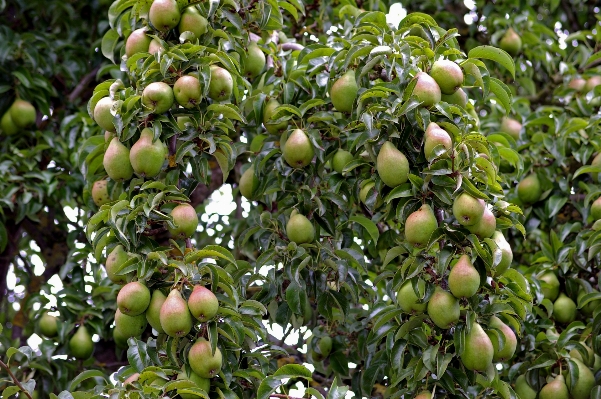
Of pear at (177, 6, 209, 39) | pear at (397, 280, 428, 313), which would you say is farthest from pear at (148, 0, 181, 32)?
pear at (397, 280, 428, 313)

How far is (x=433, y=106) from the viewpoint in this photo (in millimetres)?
2324

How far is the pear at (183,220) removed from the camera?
92.0 inches

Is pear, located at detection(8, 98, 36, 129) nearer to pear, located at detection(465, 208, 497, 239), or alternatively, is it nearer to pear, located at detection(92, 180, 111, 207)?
pear, located at detection(92, 180, 111, 207)

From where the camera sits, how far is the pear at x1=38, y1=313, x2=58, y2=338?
3.26 m

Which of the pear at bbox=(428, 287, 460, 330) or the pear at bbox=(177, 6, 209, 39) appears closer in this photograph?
the pear at bbox=(428, 287, 460, 330)

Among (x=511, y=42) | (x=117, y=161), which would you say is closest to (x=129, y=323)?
(x=117, y=161)

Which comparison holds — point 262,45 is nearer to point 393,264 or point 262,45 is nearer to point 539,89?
point 393,264

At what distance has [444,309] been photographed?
86.3 inches

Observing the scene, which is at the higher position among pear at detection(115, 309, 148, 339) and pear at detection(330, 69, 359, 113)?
pear at detection(330, 69, 359, 113)

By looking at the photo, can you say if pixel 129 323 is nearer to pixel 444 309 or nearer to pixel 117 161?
pixel 117 161

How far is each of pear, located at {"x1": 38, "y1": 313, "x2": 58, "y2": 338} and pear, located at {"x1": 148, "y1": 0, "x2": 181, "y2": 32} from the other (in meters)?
1.29

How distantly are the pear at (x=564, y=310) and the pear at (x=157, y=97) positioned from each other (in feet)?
4.95

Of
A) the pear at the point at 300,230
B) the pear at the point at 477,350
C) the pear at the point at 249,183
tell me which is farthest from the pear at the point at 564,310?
the pear at the point at 249,183

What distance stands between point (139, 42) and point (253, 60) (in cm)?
43
